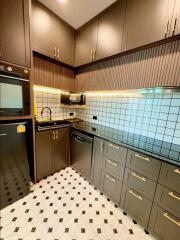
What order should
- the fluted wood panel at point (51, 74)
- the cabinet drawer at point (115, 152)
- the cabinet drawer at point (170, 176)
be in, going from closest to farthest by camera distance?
1. the cabinet drawer at point (170, 176)
2. the cabinet drawer at point (115, 152)
3. the fluted wood panel at point (51, 74)

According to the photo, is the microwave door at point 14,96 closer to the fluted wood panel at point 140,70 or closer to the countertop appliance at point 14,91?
the countertop appliance at point 14,91

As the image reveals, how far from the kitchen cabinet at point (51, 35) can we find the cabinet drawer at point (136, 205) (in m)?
2.24

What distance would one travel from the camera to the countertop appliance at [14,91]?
1.27m

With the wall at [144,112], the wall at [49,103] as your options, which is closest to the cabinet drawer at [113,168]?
the wall at [144,112]

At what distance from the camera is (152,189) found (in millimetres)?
1177

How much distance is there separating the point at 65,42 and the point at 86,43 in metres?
0.38

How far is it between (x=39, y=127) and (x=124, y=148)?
128 centimetres

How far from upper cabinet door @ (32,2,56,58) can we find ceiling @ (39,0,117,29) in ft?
0.35

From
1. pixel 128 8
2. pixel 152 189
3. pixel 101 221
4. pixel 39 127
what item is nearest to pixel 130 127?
pixel 152 189

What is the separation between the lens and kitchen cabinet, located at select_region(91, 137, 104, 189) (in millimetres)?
1675

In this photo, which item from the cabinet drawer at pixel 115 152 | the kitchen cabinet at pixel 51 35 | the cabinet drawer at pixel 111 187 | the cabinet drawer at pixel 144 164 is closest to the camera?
the cabinet drawer at pixel 144 164

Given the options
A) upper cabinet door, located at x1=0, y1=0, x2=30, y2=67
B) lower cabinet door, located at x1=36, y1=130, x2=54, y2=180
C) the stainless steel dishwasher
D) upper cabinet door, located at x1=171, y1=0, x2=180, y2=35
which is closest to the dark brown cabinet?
lower cabinet door, located at x1=36, y1=130, x2=54, y2=180

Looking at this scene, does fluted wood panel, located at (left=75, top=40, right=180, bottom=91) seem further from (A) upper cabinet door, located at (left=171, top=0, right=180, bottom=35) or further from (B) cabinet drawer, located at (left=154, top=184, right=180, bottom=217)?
(B) cabinet drawer, located at (left=154, top=184, right=180, bottom=217)

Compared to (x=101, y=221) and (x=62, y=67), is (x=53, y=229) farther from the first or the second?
(x=62, y=67)
